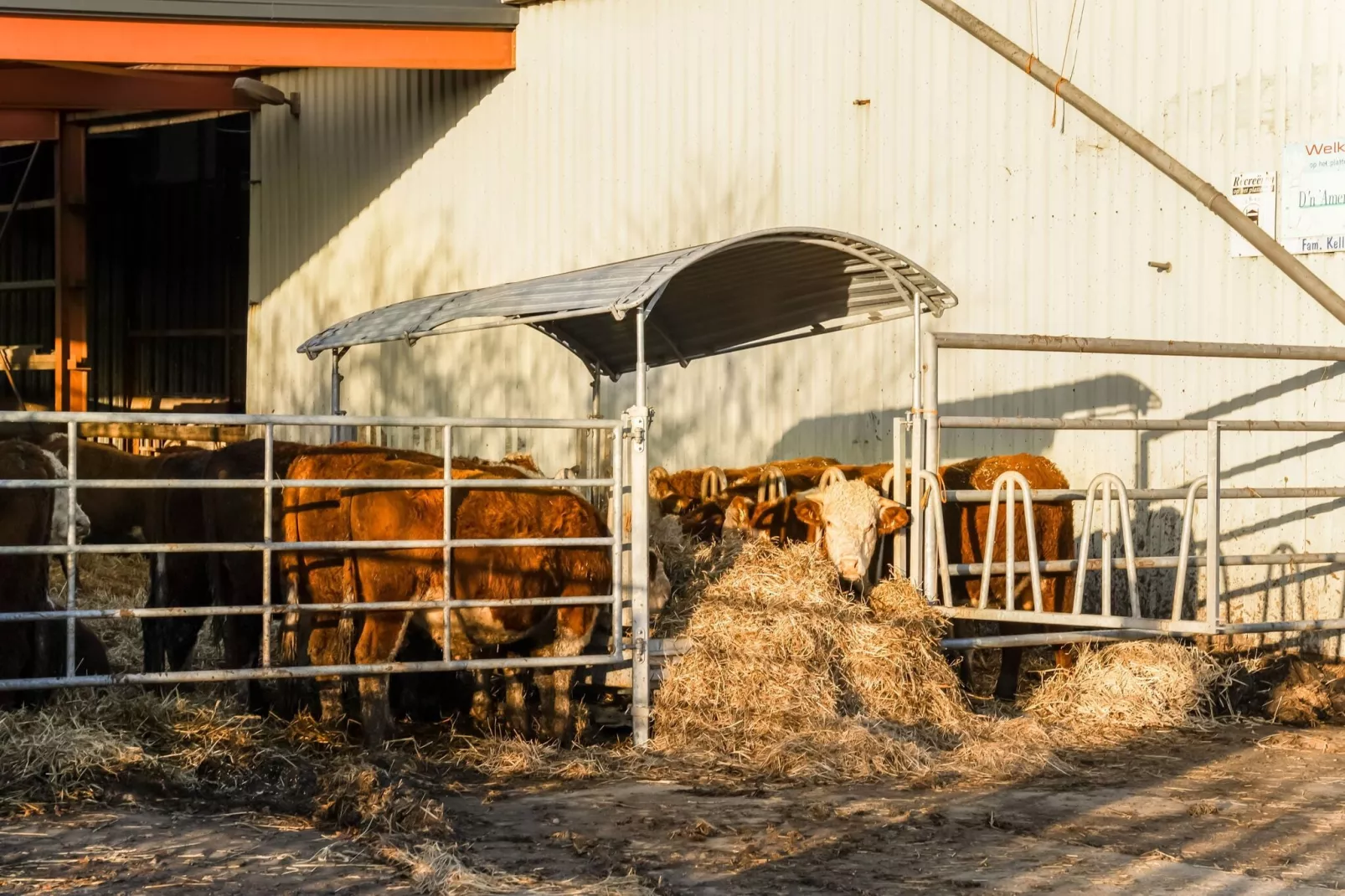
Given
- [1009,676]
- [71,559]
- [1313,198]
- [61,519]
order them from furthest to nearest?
[1313,198] < [1009,676] < [61,519] < [71,559]

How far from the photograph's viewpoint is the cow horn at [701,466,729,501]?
35.9 feet

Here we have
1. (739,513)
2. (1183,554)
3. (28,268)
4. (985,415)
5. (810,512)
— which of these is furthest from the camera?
(28,268)

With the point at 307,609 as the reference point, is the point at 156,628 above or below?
below

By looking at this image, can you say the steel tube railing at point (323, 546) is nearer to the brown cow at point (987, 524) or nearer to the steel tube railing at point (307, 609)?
the steel tube railing at point (307, 609)

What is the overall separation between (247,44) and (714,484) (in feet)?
23.0

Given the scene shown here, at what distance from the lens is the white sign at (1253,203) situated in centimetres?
1027

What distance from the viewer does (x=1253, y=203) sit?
1036 cm

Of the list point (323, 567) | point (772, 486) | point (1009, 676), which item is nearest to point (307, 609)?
point (323, 567)

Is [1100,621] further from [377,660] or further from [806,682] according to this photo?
[377,660]

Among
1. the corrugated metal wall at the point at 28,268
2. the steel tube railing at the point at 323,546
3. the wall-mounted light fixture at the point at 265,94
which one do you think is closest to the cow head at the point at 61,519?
the steel tube railing at the point at 323,546

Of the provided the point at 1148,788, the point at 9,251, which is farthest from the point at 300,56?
the point at 9,251

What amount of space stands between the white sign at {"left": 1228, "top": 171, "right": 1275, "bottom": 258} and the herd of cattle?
2888 millimetres

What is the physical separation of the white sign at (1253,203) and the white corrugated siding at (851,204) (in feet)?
0.25

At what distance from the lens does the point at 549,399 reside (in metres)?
15.9
